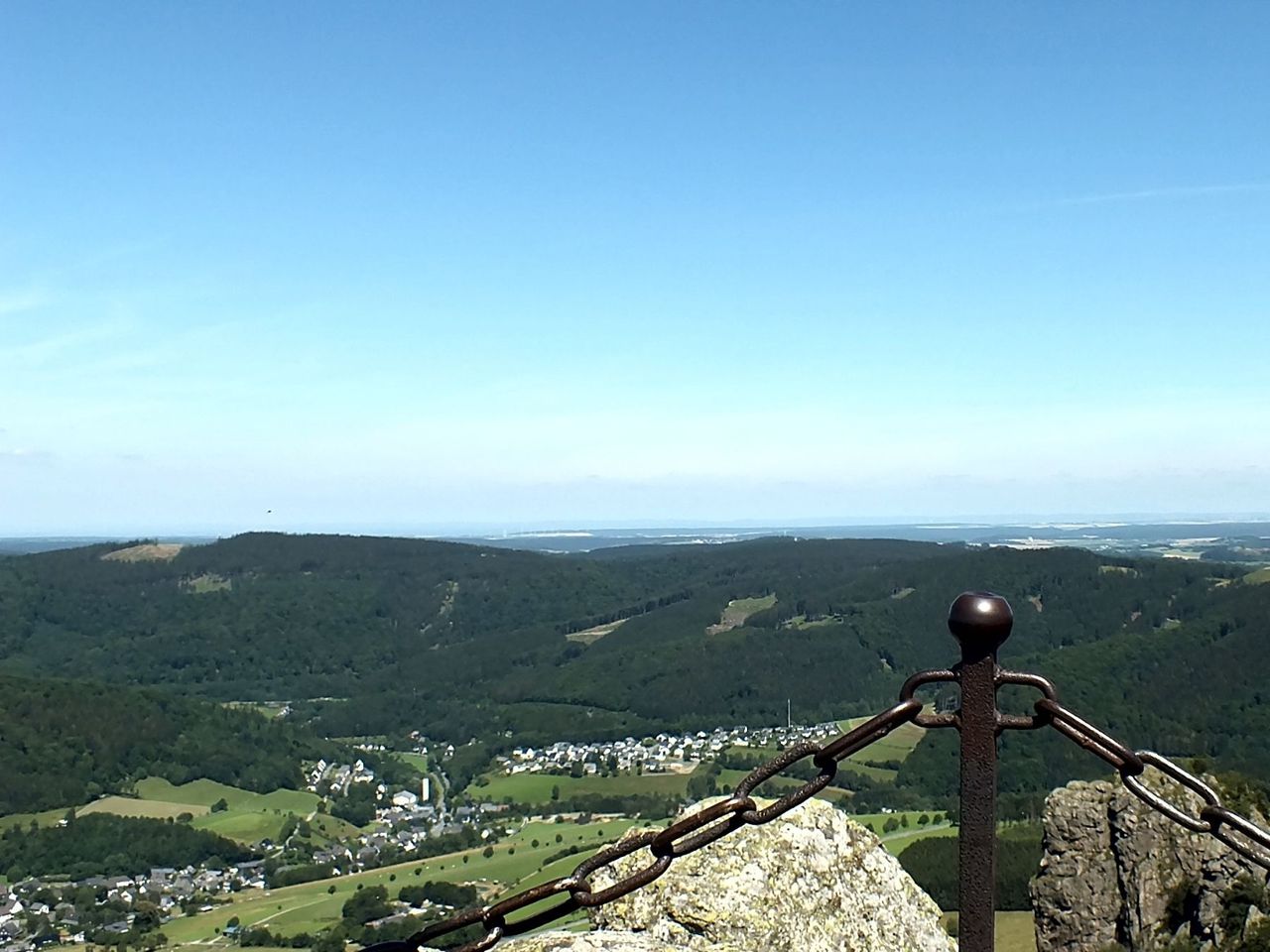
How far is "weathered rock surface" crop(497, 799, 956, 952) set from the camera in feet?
15.9

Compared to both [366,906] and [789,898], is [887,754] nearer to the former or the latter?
[366,906]

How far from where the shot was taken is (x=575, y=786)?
107 m

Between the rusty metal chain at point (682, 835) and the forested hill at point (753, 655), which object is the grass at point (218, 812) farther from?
the rusty metal chain at point (682, 835)

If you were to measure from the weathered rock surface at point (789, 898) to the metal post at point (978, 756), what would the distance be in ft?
6.11

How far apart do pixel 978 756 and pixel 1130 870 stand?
2268 cm

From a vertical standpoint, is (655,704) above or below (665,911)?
below

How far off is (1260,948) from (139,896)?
250 feet

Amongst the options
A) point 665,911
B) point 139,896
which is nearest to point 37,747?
point 139,896

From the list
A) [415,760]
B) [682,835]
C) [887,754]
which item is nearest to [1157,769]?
[682,835]

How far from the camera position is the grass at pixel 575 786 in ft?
334

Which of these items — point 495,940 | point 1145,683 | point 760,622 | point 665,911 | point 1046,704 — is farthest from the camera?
point 760,622

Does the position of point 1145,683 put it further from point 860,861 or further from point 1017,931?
point 860,861

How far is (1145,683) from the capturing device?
10756 centimetres

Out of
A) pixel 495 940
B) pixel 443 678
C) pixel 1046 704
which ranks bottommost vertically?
pixel 443 678
